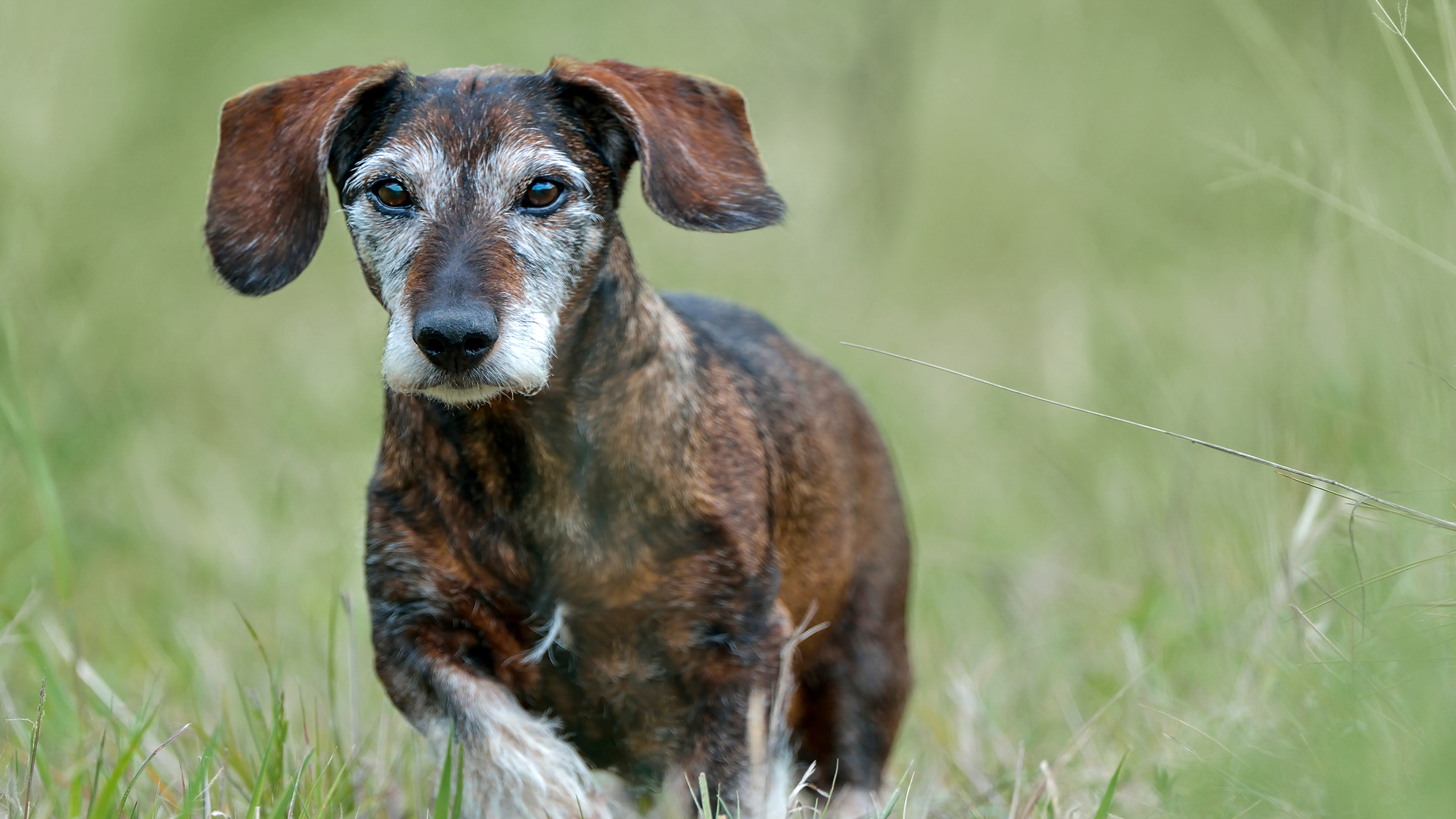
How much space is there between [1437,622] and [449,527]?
230cm

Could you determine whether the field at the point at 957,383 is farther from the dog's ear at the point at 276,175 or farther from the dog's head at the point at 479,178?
the dog's head at the point at 479,178

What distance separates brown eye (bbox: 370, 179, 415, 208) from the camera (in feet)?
11.4

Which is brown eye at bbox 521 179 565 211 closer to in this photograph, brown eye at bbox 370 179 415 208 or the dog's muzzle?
brown eye at bbox 370 179 415 208

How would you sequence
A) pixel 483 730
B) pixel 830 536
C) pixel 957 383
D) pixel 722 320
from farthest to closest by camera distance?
1. pixel 957 383
2. pixel 722 320
3. pixel 830 536
4. pixel 483 730

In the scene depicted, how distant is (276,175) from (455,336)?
89 cm

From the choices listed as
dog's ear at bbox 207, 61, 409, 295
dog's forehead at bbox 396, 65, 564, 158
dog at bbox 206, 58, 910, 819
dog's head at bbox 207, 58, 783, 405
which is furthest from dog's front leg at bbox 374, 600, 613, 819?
dog's forehead at bbox 396, 65, 564, 158

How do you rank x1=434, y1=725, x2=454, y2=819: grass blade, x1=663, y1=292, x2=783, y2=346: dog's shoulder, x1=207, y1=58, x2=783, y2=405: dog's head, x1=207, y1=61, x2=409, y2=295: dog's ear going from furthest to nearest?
x1=663, y1=292, x2=783, y2=346: dog's shoulder, x1=207, y1=61, x2=409, y2=295: dog's ear, x1=207, y1=58, x2=783, y2=405: dog's head, x1=434, y1=725, x2=454, y2=819: grass blade

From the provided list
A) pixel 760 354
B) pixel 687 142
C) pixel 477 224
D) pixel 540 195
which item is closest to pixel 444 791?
pixel 477 224

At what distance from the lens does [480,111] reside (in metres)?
3.55

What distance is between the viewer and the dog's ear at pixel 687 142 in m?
3.57

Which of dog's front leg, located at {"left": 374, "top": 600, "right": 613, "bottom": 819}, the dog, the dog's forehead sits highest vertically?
the dog's forehead

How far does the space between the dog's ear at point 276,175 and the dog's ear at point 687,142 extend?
0.56 meters

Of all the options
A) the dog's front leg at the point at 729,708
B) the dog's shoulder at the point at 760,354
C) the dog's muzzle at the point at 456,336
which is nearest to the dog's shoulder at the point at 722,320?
the dog's shoulder at the point at 760,354

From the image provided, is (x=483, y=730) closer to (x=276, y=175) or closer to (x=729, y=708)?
(x=729, y=708)
